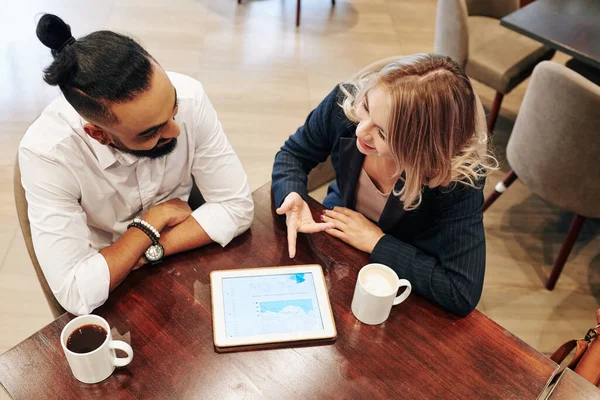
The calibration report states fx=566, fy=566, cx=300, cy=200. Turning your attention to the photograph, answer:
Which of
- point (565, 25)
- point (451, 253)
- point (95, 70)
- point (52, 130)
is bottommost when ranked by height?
point (451, 253)

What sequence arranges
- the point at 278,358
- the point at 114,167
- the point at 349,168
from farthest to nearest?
the point at 349,168, the point at 114,167, the point at 278,358

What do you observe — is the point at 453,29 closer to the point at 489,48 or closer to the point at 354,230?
the point at 489,48

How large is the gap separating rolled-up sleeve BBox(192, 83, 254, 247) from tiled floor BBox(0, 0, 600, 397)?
3.64ft

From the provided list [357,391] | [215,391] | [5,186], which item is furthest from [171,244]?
[5,186]

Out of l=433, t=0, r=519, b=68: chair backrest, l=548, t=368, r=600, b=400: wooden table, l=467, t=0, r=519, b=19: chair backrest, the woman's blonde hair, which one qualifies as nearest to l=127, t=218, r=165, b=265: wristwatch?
the woman's blonde hair

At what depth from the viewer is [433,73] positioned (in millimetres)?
1344

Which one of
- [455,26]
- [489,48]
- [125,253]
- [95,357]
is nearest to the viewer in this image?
[95,357]

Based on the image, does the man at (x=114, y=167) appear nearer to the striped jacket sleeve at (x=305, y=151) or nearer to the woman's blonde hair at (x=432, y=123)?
the striped jacket sleeve at (x=305, y=151)

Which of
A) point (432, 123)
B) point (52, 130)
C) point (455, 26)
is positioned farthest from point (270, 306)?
point (455, 26)

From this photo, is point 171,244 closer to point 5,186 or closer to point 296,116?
point 5,186

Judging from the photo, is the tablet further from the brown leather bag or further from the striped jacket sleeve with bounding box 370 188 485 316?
the brown leather bag

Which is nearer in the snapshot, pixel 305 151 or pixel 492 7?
pixel 305 151

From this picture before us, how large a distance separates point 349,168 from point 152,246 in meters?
0.62

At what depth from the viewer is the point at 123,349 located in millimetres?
1147
